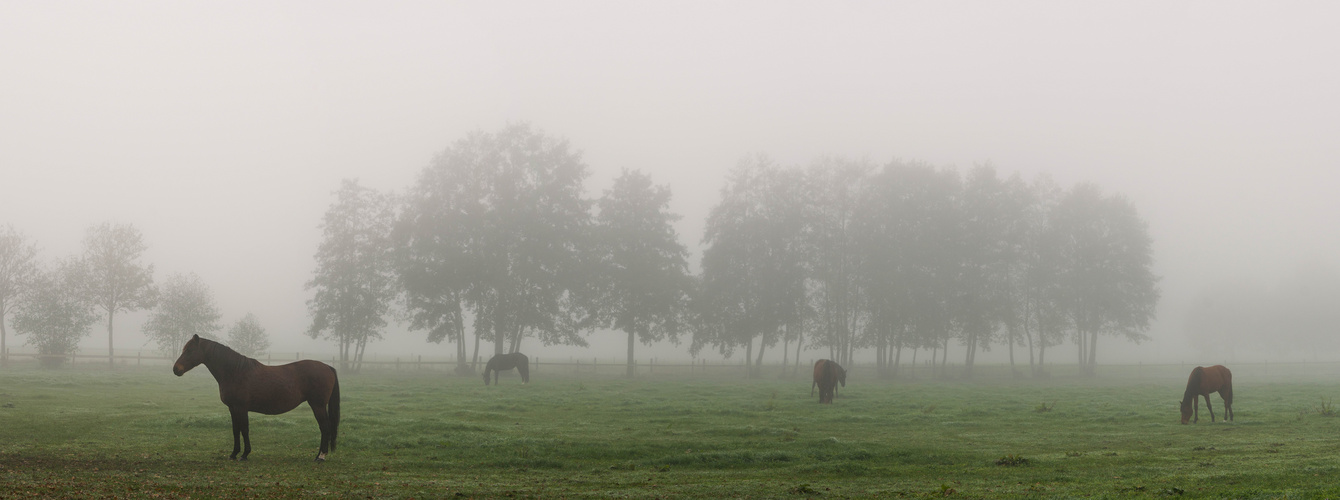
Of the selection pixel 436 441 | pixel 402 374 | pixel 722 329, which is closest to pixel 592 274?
pixel 722 329

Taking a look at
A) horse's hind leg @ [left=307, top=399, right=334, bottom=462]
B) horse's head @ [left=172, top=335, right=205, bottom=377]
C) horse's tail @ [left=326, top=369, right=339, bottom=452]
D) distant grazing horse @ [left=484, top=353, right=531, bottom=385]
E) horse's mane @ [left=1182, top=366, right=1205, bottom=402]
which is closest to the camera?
horse's head @ [left=172, top=335, right=205, bottom=377]

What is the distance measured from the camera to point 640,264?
177ft

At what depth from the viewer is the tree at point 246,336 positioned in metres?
56.5

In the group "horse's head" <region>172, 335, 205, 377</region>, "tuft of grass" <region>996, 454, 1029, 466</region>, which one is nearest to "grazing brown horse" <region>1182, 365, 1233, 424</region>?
"tuft of grass" <region>996, 454, 1029, 466</region>

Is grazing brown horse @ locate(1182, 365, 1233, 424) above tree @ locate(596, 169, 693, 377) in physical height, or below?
below

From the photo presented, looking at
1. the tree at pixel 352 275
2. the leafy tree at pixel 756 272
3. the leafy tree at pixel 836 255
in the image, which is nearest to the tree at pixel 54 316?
the tree at pixel 352 275

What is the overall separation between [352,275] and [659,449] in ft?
140

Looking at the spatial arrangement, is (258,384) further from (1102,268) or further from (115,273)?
(1102,268)

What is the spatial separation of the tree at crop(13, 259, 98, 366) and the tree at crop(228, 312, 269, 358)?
8594mm

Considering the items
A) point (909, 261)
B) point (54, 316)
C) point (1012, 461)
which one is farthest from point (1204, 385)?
point (54, 316)

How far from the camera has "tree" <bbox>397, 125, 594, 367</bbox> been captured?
167 feet

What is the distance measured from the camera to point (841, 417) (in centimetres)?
2578

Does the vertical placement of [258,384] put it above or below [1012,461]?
above

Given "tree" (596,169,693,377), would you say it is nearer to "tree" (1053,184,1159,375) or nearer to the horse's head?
"tree" (1053,184,1159,375)
